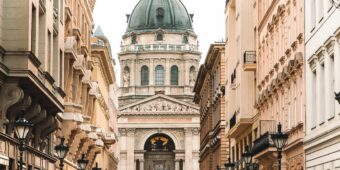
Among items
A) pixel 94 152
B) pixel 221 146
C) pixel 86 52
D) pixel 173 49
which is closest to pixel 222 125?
pixel 221 146

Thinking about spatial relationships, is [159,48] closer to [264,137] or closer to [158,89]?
[158,89]

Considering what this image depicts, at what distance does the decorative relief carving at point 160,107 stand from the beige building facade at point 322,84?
456 feet

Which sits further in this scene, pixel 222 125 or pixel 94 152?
pixel 222 125

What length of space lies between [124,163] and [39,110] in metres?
139

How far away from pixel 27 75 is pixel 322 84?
8187 millimetres

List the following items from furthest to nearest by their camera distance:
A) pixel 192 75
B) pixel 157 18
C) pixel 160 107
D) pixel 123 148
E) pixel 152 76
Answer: pixel 157 18
pixel 192 75
pixel 152 76
pixel 160 107
pixel 123 148

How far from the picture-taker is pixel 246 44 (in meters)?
49.9

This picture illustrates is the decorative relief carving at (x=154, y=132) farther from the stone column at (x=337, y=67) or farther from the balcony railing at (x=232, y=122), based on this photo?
the stone column at (x=337, y=67)

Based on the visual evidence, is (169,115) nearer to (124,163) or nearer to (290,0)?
(124,163)

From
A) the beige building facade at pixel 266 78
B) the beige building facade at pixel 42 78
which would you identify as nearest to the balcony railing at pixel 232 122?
the beige building facade at pixel 266 78

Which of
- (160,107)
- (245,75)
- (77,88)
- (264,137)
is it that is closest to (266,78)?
(264,137)

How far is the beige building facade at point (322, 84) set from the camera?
2681 centimetres

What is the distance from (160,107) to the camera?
566ft

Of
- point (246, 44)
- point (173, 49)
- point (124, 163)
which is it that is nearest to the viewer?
point (246, 44)
